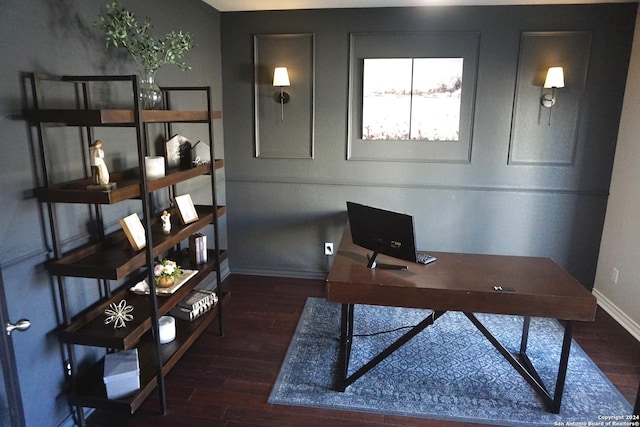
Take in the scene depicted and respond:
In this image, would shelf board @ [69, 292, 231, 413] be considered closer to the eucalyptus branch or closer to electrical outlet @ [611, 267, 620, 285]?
the eucalyptus branch

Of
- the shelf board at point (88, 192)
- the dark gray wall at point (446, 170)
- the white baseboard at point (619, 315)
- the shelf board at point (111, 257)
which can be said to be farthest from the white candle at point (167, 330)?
the white baseboard at point (619, 315)

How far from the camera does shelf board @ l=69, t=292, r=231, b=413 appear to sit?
79.9 inches

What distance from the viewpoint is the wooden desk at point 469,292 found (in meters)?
2.09

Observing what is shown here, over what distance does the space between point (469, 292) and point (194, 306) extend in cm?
172

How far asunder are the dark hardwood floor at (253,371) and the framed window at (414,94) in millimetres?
1516

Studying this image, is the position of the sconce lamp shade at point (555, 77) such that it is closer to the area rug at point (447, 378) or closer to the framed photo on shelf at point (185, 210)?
the area rug at point (447, 378)

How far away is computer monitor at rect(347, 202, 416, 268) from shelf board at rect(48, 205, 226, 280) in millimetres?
1015

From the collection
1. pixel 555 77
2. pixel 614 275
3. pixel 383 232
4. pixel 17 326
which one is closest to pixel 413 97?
pixel 555 77

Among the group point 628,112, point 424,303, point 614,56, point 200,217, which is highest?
point 614,56

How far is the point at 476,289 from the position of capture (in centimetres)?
215

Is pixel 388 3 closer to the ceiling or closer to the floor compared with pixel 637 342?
closer to the ceiling

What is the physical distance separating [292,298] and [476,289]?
1.88 metres

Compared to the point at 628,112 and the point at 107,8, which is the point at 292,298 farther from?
the point at 628,112

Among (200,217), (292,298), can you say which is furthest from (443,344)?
(200,217)
